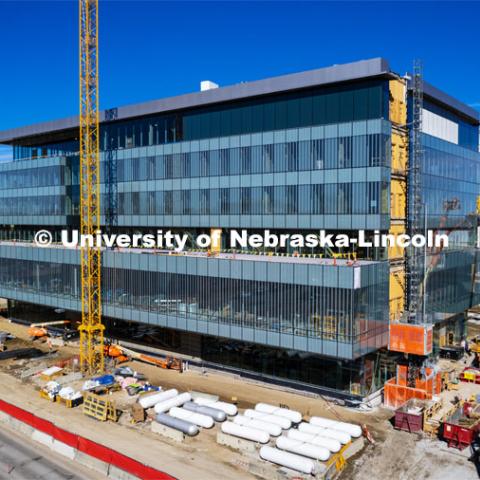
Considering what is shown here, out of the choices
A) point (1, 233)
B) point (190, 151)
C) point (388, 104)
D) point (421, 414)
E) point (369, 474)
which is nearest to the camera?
point (369, 474)

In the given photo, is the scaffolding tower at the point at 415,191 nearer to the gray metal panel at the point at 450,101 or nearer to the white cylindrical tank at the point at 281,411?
the gray metal panel at the point at 450,101

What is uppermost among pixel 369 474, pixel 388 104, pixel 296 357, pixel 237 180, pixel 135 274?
pixel 388 104

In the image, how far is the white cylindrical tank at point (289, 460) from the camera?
35.1m

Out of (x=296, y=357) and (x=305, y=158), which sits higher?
(x=305, y=158)

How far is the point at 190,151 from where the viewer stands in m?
64.8

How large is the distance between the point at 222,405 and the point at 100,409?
10.3 meters

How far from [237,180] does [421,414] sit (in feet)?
102

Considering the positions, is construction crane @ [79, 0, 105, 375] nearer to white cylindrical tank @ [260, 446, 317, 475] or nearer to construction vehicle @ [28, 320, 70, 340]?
construction vehicle @ [28, 320, 70, 340]

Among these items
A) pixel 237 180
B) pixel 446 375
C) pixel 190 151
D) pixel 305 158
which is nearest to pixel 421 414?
pixel 446 375

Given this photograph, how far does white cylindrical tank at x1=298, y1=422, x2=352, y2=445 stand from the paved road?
15.8 meters

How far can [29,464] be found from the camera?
122ft

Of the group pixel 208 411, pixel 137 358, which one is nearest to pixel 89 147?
pixel 137 358

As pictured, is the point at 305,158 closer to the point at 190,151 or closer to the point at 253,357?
the point at 190,151

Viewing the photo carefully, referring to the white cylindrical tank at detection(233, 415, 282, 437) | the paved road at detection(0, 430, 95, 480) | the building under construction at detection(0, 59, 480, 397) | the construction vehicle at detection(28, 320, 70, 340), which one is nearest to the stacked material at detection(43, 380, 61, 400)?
the paved road at detection(0, 430, 95, 480)
